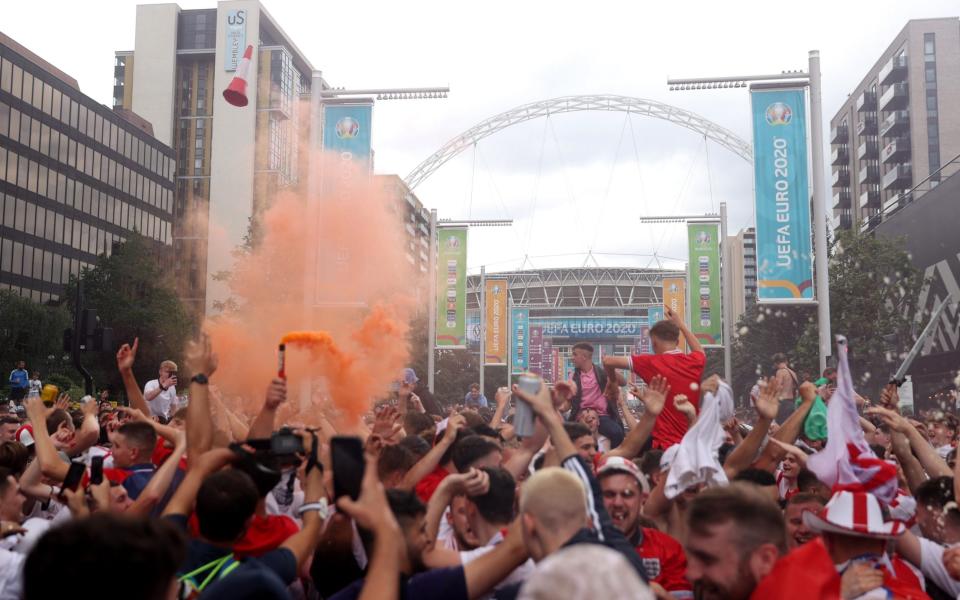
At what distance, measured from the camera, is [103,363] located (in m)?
47.2

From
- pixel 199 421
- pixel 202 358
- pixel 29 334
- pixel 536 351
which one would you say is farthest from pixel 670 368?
pixel 29 334

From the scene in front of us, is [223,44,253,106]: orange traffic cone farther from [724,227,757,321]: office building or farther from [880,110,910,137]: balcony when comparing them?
[724,227,757,321]: office building

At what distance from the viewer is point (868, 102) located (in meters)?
84.1

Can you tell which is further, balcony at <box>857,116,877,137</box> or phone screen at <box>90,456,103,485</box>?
balcony at <box>857,116,877,137</box>

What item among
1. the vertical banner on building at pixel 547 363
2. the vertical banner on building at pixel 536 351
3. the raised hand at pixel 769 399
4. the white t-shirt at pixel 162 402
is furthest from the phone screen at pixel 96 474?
the vertical banner on building at pixel 547 363

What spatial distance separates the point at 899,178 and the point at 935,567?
8228 centimetres

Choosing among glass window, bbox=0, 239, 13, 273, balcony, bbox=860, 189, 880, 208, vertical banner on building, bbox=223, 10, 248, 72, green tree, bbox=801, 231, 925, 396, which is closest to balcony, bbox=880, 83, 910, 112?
balcony, bbox=860, 189, 880, 208

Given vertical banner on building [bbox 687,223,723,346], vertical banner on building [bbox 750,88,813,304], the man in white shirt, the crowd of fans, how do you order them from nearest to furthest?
the crowd of fans → the man in white shirt → vertical banner on building [bbox 750,88,813,304] → vertical banner on building [bbox 687,223,723,346]

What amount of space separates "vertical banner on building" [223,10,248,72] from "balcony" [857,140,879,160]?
70.8m

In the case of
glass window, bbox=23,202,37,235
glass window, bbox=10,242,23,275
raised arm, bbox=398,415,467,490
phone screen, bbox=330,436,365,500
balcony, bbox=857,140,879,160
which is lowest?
raised arm, bbox=398,415,467,490

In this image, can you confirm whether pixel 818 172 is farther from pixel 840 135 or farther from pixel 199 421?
pixel 840 135

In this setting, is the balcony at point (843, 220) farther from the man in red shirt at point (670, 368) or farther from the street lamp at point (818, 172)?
the man in red shirt at point (670, 368)

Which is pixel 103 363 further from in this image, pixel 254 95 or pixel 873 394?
pixel 254 95

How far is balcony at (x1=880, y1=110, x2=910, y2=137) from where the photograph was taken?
253ft
